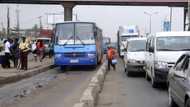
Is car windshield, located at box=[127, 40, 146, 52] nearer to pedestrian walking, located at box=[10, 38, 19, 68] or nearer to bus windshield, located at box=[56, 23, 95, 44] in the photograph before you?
bus windshield, located at box=[56, 23, 95, 44]

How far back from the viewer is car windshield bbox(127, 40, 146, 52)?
25772 mm

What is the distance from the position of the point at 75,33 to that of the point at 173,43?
11.4 metres

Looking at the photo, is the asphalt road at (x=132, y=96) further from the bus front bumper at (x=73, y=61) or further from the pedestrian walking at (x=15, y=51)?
the pedestrian walking at (x=15, y=51)

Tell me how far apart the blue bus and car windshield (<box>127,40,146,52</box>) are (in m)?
3.22

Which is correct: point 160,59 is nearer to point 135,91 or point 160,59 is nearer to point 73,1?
point 135,91

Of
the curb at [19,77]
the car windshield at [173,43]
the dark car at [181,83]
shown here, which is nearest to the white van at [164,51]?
the car windshield at [173,43]

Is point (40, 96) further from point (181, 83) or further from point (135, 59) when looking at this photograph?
point (135, 59)

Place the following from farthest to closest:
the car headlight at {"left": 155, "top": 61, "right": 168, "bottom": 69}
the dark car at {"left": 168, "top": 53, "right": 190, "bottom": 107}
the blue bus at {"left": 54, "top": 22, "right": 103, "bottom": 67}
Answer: the blue bus at {"left": 54, "top": 22, "right": 103, "bottom": 67} → the car headlight at {"left": 155, "top": 61, "right": 168, "bottom": 69} → the dark car at {"left": 168, "top": 53, "right": 190, "bottom": 107}

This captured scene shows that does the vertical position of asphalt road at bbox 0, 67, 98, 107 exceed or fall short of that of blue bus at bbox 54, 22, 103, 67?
it falls short

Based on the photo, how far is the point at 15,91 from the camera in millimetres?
17875

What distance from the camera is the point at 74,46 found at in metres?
28.9

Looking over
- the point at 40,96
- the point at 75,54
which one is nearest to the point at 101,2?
the point at 75,54

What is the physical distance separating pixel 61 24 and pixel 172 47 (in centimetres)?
1242

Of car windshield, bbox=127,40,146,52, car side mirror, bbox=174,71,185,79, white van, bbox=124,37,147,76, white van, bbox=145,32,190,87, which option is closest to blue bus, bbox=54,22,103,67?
car windshield, bbox=127,40,146,52
